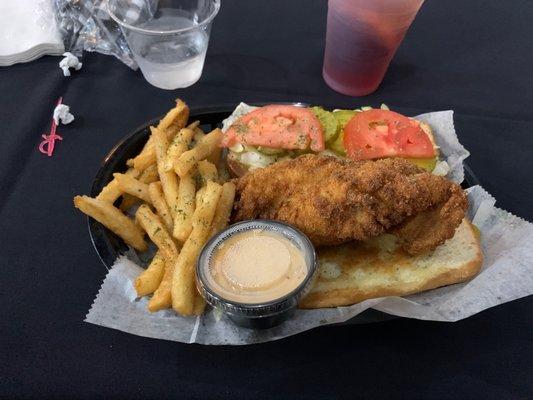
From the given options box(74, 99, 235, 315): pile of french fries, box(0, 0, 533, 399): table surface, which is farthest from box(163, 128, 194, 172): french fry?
box(0, 0, 533, 399): table surface

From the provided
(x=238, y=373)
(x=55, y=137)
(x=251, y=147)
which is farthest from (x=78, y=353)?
(x=55, y=137)

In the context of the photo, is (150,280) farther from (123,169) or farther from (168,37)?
(168,37)

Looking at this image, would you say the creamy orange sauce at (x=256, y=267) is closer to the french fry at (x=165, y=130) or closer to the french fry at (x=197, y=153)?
the french fry at (x=197, y=153)

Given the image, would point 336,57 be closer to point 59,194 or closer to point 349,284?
point 349,284

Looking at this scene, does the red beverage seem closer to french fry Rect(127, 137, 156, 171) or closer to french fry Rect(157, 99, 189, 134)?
french fry Rect(157, 99, 189, 134)

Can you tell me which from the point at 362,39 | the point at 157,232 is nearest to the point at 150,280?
the point at 157,232

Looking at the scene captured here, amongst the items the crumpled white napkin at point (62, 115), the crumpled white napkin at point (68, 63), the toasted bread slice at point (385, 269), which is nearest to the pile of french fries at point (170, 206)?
the toasted bread slice at point (385, 269)
